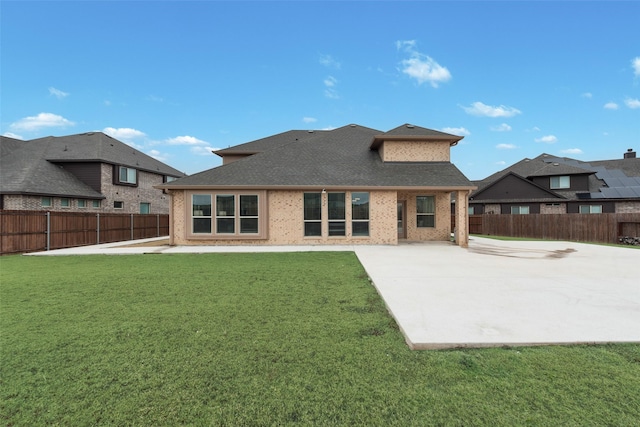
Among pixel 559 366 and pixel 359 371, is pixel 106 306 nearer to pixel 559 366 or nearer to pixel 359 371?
pixel 359 371

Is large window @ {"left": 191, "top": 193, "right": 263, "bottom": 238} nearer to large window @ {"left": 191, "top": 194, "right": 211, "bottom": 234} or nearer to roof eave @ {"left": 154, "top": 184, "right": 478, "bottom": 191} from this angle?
large window @ {"left": 191, "top": 194, "right": 211, "bottom": 234}

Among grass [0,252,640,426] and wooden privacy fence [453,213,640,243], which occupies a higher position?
wooden privacy fence [453,213,640,243]

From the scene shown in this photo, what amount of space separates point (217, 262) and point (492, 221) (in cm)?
2090

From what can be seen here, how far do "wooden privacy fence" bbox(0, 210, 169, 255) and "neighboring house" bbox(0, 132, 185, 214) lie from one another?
5494 millimetres

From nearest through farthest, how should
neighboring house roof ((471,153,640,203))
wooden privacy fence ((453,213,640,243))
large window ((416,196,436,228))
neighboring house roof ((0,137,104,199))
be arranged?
large window ((416,196,436,228)) → wooden privacy fence ((453,213,640,243)) → neighboring house roof ((0,137,104,199)) → neighboring house roof ((471,153,640,203))

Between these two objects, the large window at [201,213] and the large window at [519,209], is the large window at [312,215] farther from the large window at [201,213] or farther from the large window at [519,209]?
the large window at [519,209]

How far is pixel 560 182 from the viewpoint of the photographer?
25.7m

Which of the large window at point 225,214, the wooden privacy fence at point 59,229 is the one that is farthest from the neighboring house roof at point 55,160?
the large window at point 225,214

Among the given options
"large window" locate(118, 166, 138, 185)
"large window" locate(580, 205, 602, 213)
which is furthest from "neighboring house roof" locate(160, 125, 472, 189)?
"large window" locate(580, 205, 602, 213)

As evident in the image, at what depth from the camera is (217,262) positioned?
9320mm

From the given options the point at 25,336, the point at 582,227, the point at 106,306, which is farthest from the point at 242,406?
the point at 582,227

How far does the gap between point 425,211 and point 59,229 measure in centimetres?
1797

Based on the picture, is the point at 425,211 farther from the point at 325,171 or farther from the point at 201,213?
the point at 201,213

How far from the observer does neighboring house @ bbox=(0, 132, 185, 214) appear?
1820 centimetres
